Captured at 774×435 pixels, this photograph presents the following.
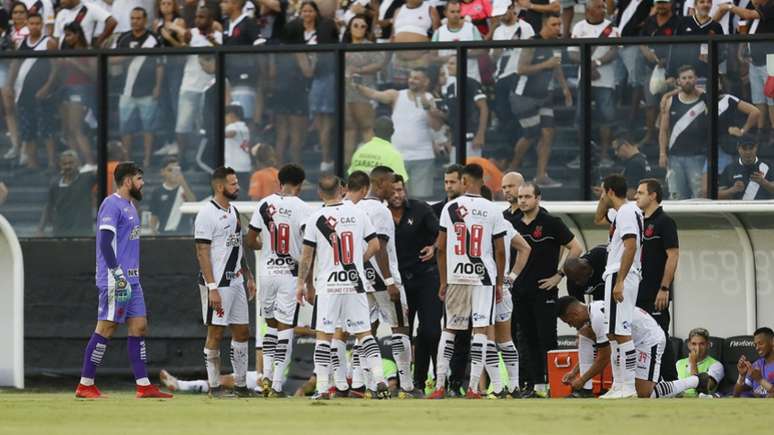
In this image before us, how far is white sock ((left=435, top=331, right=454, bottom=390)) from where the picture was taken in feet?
49.5

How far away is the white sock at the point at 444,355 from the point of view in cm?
1508

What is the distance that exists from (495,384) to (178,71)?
6869 millimetres

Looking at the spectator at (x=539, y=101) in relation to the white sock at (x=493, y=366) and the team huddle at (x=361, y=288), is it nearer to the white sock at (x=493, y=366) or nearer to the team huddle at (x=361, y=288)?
the team huddle at (x=361, y=288)

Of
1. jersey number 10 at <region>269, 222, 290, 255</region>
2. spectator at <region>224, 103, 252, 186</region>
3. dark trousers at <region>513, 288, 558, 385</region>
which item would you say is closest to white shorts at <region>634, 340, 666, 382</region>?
dark trousers at <region>513, 288, 558, 385</region>

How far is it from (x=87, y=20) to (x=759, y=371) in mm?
9420

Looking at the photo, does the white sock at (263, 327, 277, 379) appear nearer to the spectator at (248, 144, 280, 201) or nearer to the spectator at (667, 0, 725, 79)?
the spectator at (248, 144, 280, 201)

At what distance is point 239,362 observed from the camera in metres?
15.9

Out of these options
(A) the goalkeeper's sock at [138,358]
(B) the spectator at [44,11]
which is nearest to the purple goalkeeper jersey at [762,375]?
(A) the goalkeeper's sock at [138,358]

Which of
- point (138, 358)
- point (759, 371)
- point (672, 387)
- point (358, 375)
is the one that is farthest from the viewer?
point (759, 371)

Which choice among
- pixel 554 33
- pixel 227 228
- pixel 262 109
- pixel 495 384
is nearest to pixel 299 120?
pixel 262 109

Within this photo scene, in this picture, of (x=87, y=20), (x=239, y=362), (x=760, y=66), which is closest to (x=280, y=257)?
(x=239, y=362)

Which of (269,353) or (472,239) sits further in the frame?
(269,353)

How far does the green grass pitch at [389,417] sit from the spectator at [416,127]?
5.37 metres

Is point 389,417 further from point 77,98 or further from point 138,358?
point 77,98
